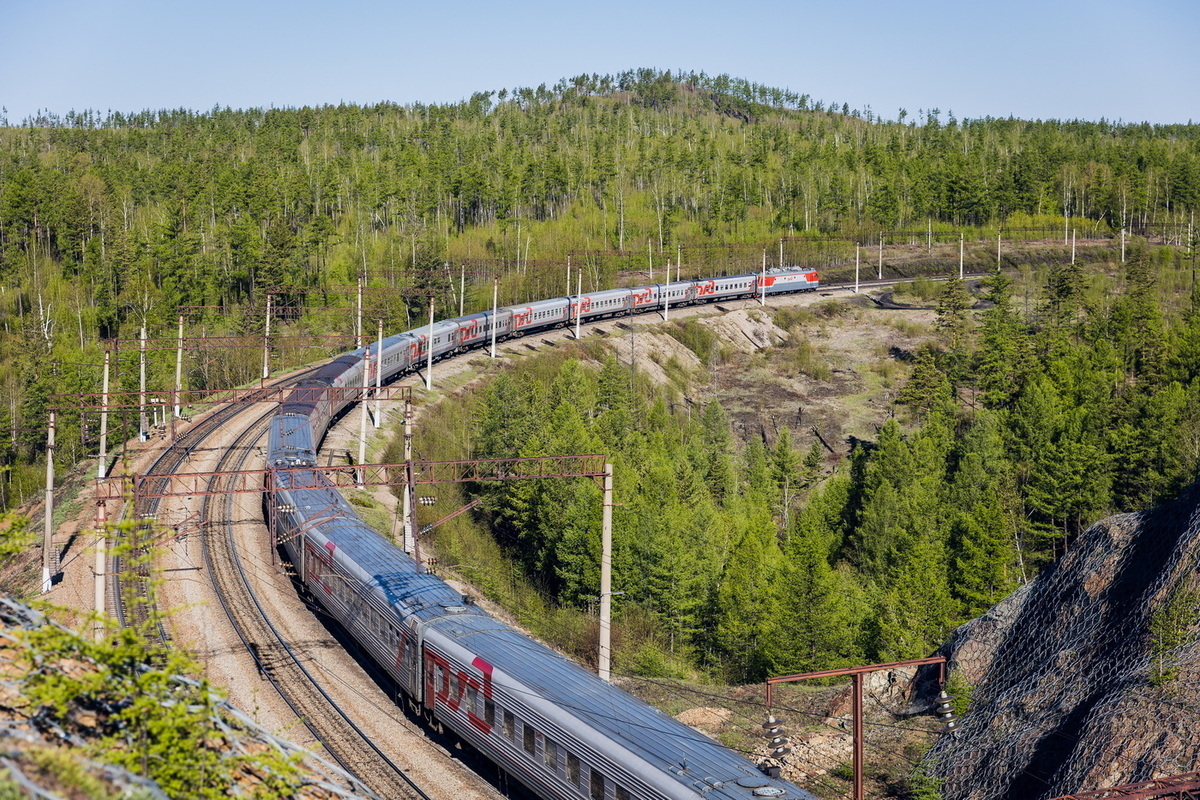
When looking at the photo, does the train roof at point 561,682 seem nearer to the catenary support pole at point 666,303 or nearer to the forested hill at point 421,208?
the forested hill at point 421,208

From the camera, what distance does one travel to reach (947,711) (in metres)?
21.0

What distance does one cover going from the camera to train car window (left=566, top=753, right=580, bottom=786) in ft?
65.8

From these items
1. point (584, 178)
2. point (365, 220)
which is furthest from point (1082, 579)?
point (584, 178)

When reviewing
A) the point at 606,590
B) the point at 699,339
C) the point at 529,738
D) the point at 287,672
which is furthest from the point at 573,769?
the point at 699,339

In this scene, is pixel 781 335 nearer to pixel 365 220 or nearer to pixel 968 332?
pixel 968 332

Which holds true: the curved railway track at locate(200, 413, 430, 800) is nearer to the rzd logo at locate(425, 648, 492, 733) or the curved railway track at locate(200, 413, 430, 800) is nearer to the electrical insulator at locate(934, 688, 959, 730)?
the rzd logo at locate(425, 648, 492, 733)

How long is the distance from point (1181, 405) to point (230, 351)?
69000 millimetres

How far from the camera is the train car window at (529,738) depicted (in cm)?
2136

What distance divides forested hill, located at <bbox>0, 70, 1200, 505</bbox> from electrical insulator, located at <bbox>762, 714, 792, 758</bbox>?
6943 centimetres

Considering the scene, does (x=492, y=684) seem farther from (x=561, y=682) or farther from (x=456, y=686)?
(x=456, y=686)

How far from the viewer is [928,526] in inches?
2144

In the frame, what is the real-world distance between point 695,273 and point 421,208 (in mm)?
36954

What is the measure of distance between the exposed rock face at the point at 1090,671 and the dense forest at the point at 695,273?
17333 mm

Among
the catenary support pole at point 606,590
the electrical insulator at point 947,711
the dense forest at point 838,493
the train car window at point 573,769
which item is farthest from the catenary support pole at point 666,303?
the train car window at point 573,769
